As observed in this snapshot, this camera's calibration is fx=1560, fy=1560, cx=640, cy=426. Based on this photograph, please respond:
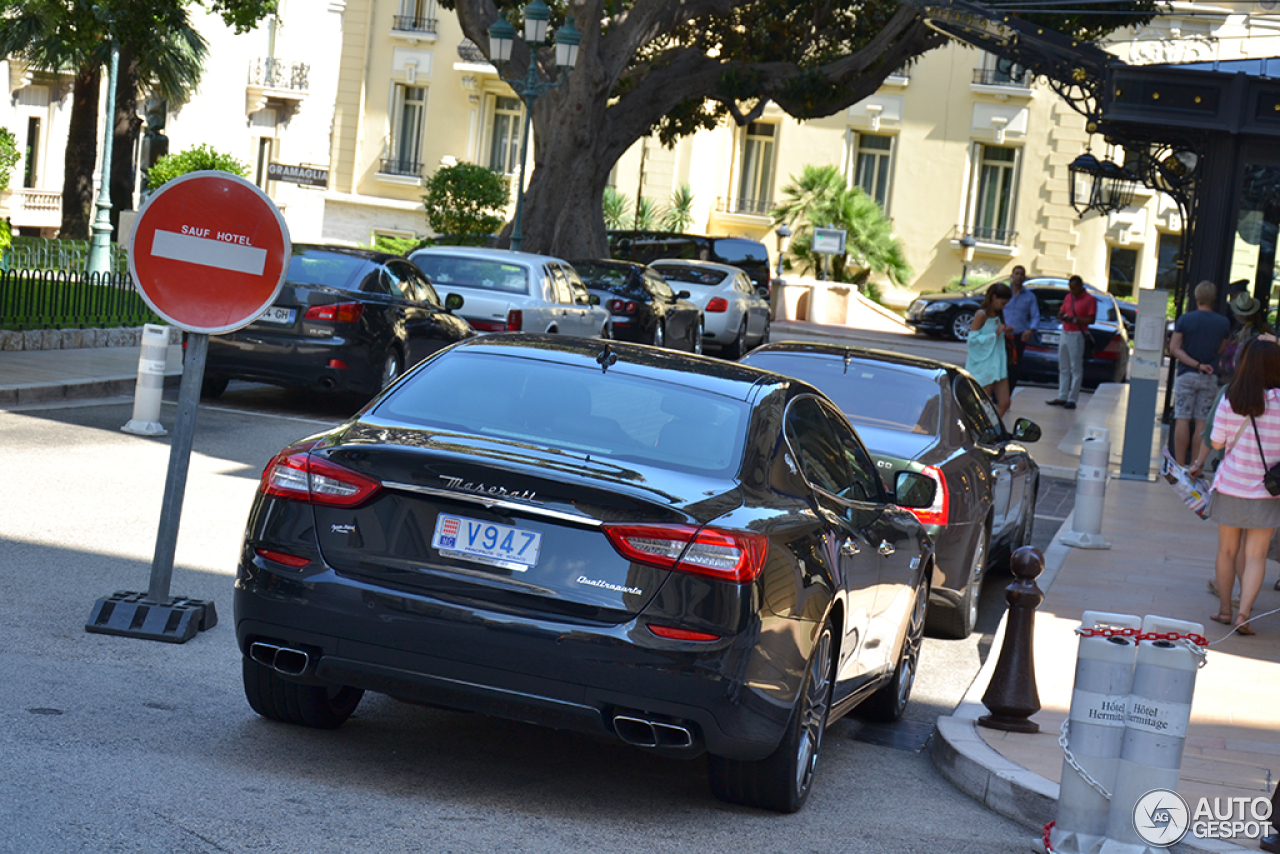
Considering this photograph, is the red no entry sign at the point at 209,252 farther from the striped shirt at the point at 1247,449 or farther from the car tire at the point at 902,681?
the striped shirt at the point at 1247,449

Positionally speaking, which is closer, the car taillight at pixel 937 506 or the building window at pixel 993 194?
the car taillight at pixel 937 506

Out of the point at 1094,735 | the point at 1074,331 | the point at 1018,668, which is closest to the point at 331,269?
the point at 1018,668

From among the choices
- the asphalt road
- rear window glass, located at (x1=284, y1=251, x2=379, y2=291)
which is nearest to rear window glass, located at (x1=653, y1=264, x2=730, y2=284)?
rear window glass, located at (x1=284, y1=251, x2=379, y2=291)

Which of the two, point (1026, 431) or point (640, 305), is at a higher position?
point (640, 305)

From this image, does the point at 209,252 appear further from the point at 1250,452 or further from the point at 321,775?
the point at 1250,452

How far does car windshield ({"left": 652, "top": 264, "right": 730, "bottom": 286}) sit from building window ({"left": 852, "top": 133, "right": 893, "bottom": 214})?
22203 mm

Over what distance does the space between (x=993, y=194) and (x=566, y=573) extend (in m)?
45.8

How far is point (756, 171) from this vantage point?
50281 millimetres

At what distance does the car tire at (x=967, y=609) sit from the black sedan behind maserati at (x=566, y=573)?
3.46 metres

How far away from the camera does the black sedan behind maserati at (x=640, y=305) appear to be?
22.5m

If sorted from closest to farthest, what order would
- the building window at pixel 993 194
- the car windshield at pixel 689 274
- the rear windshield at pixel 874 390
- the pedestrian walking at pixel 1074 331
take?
the rear windshield at pixel 874 390 → the pedestrian walking at pixel 1074 331 → the car windshield at pixel 689 274 → the building window at pixel 993 194

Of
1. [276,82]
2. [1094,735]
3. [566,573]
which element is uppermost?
[276,82]

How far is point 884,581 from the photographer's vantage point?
623 centimetres

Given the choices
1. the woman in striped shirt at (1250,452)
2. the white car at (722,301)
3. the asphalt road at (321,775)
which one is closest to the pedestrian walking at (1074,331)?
the white car at (722,301)
